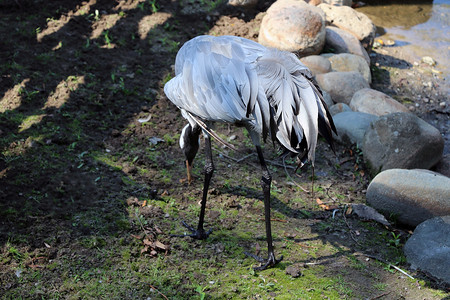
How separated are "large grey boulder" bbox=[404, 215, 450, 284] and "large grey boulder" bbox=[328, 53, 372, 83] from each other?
10.4ft

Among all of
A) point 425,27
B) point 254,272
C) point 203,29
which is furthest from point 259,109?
point 425,27

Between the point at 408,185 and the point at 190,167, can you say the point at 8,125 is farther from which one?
the point at 408,185

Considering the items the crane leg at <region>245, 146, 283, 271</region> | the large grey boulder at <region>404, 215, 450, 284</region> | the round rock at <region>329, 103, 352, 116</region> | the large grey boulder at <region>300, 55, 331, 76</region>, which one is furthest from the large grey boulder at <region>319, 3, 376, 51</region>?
the crane leg at <region>245, 146, 283, 271</region>

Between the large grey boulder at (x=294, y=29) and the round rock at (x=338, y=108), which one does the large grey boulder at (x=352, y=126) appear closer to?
the round rock at (x=338, y=108)

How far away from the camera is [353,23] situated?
7441 mm

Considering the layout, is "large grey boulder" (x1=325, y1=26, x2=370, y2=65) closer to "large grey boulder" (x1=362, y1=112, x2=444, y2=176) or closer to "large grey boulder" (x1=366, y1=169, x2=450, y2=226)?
"large grey boulder" (x1=362, y1=112, x2=444, y2=176)

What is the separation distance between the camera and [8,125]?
15.3 ft

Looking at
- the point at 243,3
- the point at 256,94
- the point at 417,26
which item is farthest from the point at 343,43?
the point at 256,94

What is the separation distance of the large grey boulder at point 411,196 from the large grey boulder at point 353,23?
3.75 meters

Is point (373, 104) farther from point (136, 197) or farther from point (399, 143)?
point (136, 197)

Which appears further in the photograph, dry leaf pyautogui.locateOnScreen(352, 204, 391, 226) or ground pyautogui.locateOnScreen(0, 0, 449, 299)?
dry leaf pyautogui.locateOnScreen(352, 204, 391, 226)

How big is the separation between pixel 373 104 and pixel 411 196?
1.89 meters

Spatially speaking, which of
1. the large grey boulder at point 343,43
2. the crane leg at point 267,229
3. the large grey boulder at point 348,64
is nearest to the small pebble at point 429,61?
the large grey boulder at point 343,43

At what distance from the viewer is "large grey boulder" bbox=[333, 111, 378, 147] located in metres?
5.11
